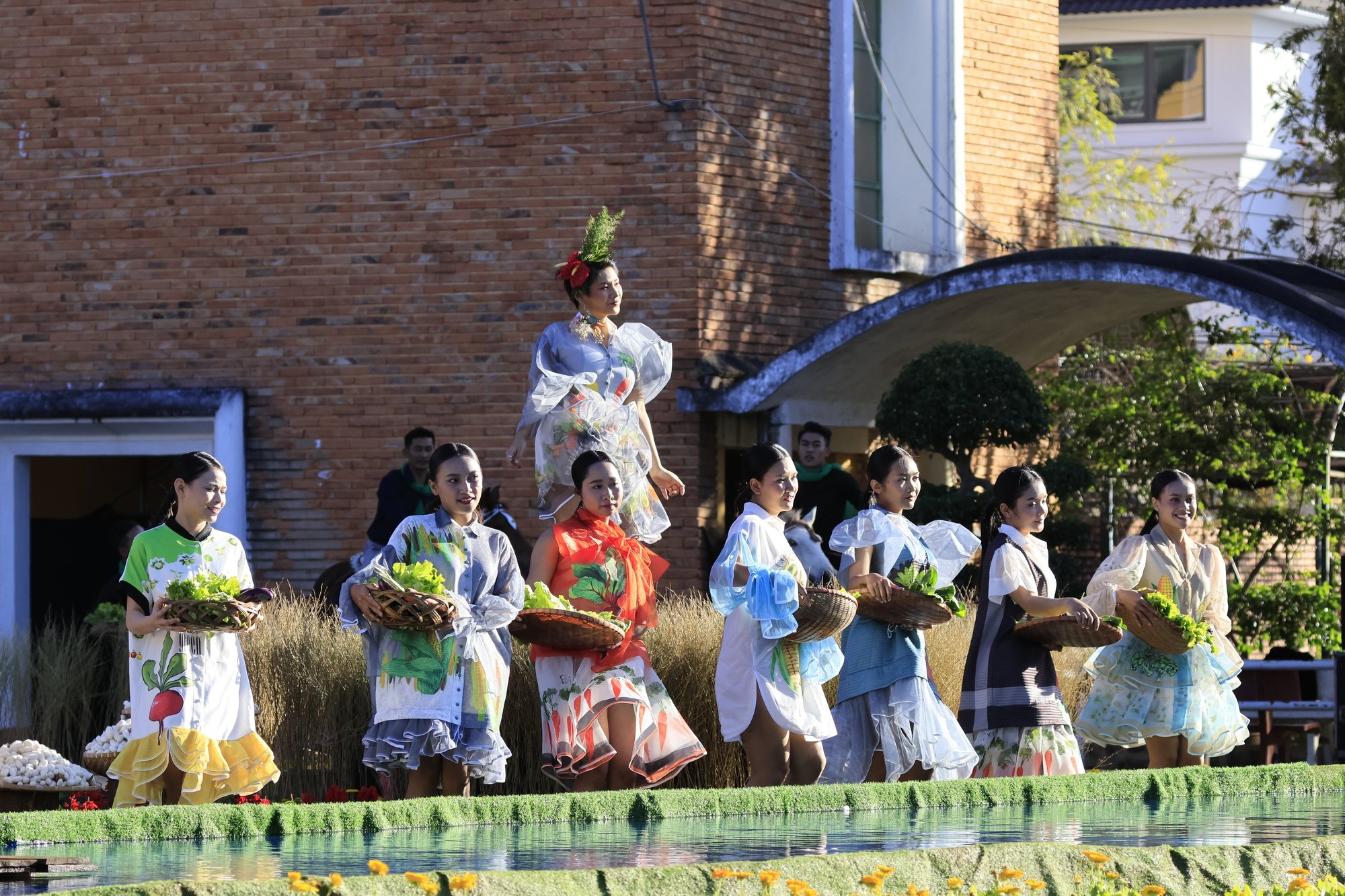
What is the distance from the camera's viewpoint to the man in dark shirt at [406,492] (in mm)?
11562

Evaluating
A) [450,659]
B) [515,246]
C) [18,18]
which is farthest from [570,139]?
[450,659]

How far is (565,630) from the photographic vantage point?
322 inches

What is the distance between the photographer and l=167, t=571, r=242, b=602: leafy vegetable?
307 inches

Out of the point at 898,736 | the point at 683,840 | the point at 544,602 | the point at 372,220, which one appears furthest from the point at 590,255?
the point at 372,220

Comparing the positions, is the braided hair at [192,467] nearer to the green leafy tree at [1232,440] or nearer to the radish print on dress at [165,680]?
the radish print on dress at [165,680]

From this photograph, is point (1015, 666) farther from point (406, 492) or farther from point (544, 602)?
point (406, 492)

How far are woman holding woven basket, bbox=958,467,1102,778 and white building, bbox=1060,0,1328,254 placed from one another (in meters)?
27.2

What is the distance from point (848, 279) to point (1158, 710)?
7002mm

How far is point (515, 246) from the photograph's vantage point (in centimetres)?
1503

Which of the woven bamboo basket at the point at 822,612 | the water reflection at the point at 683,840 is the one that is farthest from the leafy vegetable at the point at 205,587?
the woven bamboo basket at the point at 822,612

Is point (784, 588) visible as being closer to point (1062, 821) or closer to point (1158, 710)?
point (1062, 821)

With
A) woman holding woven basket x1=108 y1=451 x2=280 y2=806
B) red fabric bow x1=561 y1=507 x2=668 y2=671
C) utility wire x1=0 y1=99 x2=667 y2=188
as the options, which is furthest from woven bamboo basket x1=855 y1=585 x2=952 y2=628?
utility wire x1=0 y1=99 x2=667 y2=188

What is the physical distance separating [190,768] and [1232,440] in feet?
37.0

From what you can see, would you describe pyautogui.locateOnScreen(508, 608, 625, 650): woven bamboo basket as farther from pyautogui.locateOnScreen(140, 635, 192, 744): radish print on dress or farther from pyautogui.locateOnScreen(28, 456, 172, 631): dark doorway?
pyautogui.locateOnScreen(28, 456, 172, 631): dark doorway
